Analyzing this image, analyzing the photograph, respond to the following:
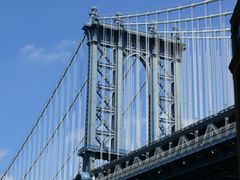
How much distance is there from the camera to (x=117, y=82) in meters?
63.8

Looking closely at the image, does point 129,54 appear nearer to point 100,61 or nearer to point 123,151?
point 100,61

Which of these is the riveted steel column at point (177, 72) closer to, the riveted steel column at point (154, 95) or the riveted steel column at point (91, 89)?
the riveted steel column at point (154, 95)

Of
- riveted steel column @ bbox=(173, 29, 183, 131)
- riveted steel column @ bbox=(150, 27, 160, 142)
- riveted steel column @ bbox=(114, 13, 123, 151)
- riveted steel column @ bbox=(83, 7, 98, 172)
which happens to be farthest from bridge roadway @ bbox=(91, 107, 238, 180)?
riveted steel column @ bbox=(173, 29, 183, 131)

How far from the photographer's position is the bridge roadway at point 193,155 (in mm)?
41656

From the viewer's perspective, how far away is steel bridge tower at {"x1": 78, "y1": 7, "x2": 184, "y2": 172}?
61656 mm

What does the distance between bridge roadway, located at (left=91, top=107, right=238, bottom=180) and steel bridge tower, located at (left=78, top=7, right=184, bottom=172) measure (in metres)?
6.91

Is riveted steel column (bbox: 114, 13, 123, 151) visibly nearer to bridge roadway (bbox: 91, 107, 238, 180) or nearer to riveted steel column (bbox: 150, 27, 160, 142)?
riveted steel column (bbox: 150, 27, 160, 142)

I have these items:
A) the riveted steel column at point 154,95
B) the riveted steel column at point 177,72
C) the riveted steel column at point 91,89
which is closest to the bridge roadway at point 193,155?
the riveted steel column at point 91,89

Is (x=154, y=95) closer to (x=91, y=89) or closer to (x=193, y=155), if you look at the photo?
(x=91, y=89)

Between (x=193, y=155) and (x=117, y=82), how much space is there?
20.4 metres

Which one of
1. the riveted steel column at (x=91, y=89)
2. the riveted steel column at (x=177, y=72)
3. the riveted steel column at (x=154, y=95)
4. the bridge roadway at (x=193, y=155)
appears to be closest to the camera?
the bridge roadway at (x=193, y=155)

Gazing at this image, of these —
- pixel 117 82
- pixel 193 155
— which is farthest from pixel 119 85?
pixel 193 155

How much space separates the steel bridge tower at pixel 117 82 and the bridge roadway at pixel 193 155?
22.7 feet

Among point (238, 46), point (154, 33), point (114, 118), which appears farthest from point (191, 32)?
point (238, 46)
